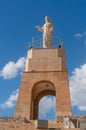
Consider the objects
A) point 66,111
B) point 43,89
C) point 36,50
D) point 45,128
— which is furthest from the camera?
point 43,89

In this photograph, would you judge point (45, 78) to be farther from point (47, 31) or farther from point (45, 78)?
point (47, 31)

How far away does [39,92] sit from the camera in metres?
28.3

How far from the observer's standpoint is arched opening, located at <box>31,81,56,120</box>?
26.1 m

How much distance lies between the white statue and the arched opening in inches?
139

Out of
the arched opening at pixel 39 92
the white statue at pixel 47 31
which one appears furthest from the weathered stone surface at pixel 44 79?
the white statue at pixel 47 31

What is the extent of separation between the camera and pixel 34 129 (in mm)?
18859

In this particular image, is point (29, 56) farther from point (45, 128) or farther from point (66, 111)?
point (45, 128)

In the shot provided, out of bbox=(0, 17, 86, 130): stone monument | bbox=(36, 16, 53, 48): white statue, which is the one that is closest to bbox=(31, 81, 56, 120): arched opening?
bbox=(0, 17, 86, 130): stone monument

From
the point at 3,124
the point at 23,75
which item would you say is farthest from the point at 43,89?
the point at 3,124

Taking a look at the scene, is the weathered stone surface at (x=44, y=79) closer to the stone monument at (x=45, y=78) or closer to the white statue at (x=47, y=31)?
the stone monument at (x=45, y=78)

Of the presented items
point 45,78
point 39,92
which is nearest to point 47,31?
point 45,78

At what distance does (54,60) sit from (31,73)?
89.6 inches

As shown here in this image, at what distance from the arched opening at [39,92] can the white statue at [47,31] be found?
3.53 meters

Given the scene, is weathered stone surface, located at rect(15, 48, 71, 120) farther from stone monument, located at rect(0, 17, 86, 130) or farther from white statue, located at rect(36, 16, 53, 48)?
white statue, located at rect(36, 16, 53, 48)
